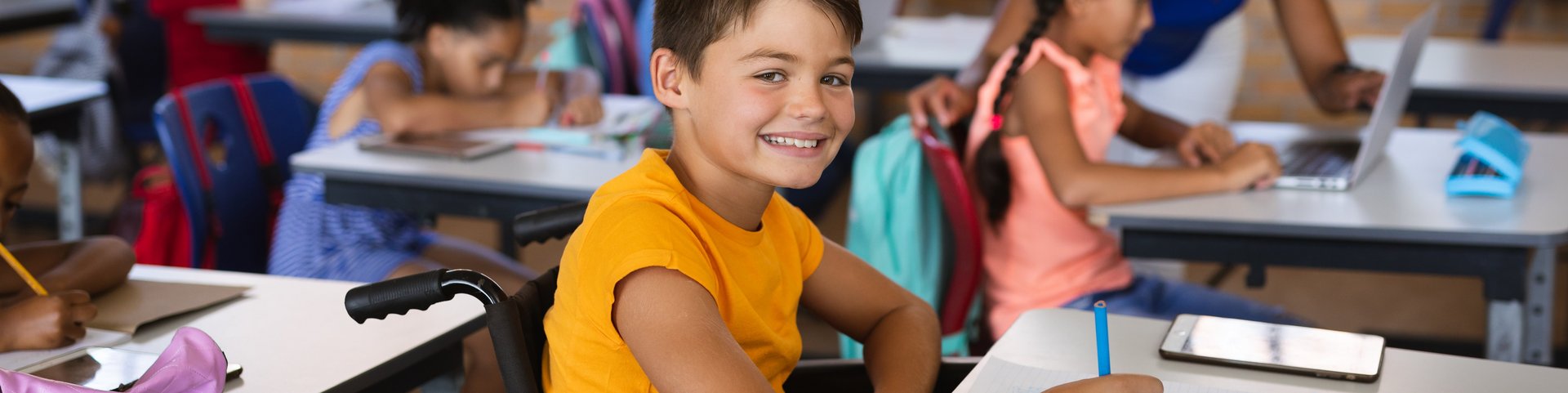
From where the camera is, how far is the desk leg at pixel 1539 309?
71.8 inches

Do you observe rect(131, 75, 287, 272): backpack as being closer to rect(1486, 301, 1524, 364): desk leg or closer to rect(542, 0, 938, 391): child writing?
rect(542, 0, 938, 391): child writing

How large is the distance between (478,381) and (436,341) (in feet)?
1.55

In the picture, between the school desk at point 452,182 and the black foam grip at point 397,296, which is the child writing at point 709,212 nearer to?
the black foam grip at point 397,296

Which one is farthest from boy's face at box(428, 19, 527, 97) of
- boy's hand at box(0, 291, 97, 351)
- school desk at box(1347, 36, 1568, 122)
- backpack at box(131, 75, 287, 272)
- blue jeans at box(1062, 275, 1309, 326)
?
school desk at box(1347, 36, 1568, 122)

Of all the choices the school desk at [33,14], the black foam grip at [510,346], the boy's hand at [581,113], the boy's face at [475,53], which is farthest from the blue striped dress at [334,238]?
the school desk at [33,14]

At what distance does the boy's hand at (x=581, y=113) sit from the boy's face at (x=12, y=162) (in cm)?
125

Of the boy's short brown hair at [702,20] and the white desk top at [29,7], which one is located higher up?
the boy's short brown hair at [702,20]

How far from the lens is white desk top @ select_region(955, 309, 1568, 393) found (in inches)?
45.9

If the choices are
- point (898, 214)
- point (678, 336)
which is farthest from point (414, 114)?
point (678, 336)

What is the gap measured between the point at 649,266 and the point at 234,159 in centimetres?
160

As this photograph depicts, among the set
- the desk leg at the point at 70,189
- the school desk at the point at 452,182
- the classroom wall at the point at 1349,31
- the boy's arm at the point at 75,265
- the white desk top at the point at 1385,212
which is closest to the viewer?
the boy's arm at the point at 75,265

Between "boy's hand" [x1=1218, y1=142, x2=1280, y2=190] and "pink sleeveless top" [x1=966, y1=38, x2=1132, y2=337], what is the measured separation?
0.19 metres

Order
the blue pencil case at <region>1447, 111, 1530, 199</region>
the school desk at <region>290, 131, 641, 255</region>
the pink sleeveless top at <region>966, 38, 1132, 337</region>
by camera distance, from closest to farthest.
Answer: the blue pencil case at <region>1447, 111, 1530, 199</region>, the pink sleeveless top at <region>966, 38, 1132, 337</region>, the school desk at <region>290, 131, 641, 255</region>

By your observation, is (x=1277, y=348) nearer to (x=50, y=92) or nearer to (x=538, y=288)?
(x=538, y=288)
